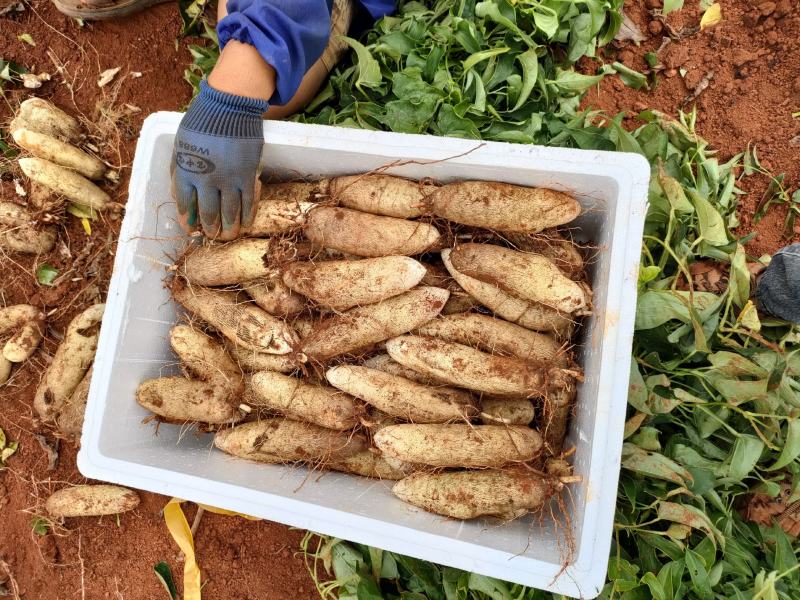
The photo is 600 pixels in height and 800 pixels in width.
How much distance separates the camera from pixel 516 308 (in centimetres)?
164

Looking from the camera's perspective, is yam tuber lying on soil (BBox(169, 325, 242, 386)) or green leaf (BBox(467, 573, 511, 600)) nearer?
green leaf (BBox(467, 573, 511, 600))

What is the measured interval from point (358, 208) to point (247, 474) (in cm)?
85

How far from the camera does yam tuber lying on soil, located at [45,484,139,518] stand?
2170 mm

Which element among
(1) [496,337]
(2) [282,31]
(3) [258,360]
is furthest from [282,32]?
(1) [496,337]

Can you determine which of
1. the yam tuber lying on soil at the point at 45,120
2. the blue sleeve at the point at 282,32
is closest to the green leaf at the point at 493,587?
the blue sleeve at the point at 282,32

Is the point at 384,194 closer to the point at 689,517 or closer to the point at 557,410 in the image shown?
the point at 557,410

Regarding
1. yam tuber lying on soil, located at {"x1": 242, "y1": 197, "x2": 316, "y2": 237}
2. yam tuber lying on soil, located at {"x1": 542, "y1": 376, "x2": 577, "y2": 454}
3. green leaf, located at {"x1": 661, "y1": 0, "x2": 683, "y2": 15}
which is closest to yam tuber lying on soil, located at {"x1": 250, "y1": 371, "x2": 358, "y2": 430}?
yam tuber lying on soil, located at {"x1": 242, "y1": 197, "x2": 316, "y2": 237}

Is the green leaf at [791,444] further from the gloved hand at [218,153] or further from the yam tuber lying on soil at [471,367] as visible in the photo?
the gloved hand at [218,153]

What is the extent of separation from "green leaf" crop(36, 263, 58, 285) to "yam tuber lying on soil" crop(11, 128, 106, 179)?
0.43 metres

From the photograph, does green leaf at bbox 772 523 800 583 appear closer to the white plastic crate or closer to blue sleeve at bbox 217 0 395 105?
the white plastic crate

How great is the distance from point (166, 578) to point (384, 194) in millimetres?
1711

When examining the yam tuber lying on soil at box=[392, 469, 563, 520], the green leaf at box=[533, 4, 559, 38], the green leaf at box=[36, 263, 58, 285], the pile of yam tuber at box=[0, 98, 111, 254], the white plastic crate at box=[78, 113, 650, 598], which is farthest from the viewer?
the green leaf at box=[36, 263, 58, 285]

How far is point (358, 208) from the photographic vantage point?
1.71 meters

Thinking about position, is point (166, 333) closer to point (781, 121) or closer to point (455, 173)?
point (455, 173)
